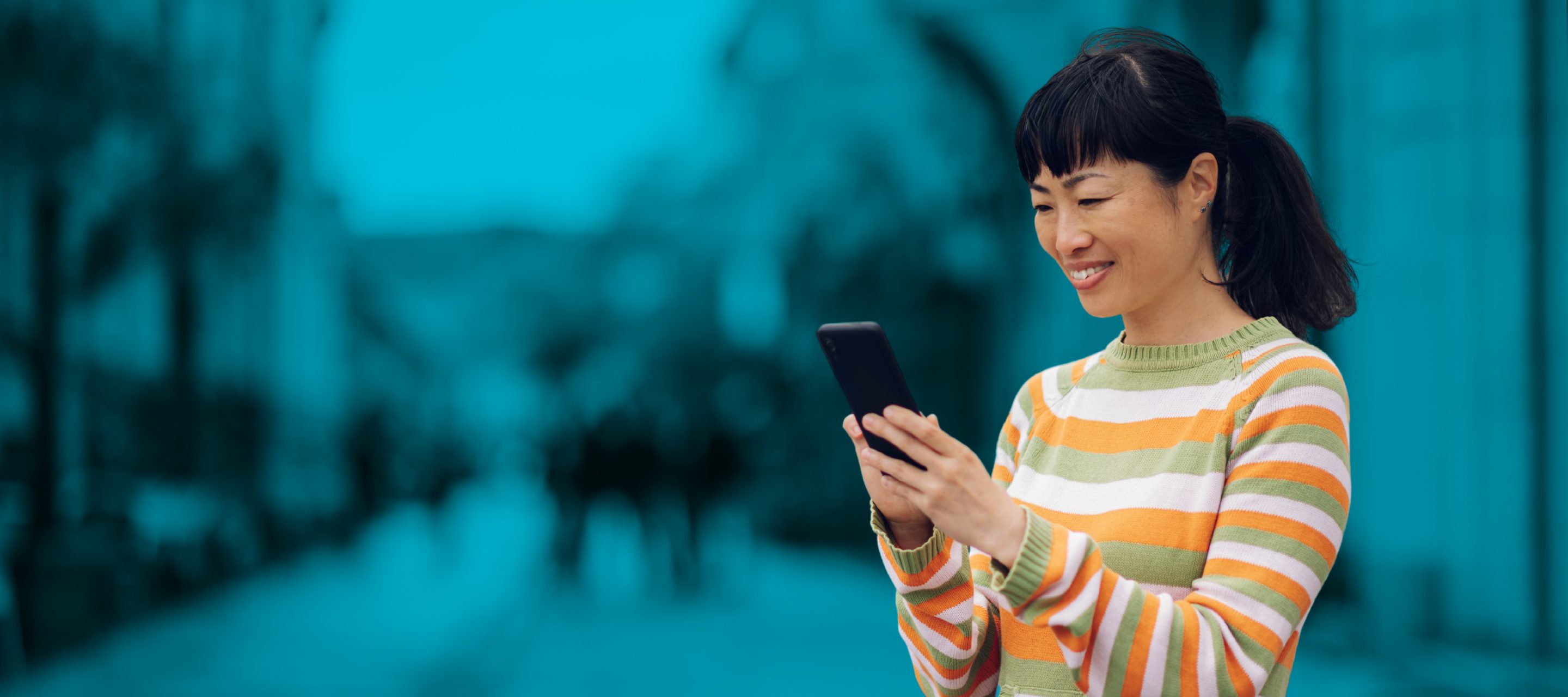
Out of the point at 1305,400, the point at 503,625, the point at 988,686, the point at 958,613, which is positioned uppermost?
the point at 1305,400

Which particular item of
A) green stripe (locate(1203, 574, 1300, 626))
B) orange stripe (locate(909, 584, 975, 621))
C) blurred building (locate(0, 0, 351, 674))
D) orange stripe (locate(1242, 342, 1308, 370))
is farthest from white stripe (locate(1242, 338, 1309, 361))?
blurred building (locate(0, 0, 351, 674))

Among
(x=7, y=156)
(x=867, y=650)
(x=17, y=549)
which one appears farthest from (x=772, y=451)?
(x=7, y=156)

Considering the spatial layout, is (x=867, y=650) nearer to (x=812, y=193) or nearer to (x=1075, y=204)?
(x=812, y=193)

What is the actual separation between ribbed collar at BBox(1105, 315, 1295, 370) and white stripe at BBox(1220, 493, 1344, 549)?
162mm

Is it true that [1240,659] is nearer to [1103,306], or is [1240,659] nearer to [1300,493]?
[1300,493]

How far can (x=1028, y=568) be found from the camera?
2.59 feet

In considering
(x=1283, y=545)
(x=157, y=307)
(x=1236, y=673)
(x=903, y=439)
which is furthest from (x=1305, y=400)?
(x=157, y=307)

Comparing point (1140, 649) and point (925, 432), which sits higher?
point (925, 432)

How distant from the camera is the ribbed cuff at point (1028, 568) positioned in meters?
0.79

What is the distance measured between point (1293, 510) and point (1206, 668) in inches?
5.5

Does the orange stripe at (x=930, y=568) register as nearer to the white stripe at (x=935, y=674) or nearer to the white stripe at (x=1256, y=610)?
the white stripe at (x=935, y=674)

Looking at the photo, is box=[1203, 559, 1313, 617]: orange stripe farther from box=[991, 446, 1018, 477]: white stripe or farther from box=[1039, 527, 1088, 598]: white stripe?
box=[991, 446, 1018, 477]: white stripe

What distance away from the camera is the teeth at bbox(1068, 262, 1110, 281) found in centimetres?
99

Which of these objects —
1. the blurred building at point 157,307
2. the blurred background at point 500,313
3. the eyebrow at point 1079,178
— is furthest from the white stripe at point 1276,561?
the blurred building at point 157,307
